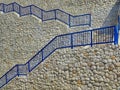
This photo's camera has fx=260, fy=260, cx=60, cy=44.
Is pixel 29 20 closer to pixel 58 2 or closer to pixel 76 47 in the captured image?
pixel 58 2

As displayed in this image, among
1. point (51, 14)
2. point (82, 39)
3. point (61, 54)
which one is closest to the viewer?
point (61, 54)

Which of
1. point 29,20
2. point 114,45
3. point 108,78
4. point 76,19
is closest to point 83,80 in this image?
point 108,78

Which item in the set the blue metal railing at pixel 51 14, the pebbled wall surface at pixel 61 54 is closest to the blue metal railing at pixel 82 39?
the pebbled wall surface at pixel 61 54

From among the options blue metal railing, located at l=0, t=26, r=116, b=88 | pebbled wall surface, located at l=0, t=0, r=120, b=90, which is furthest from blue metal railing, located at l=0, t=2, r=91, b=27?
blue metal railing, located at l=0, t=26, r=116, b=88

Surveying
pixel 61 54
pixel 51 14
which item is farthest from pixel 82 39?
pixel 51 14

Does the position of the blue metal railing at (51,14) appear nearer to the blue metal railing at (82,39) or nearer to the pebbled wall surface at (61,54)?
the pebbled wall surface at (61,54)

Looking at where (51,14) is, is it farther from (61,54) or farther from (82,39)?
(61,54)

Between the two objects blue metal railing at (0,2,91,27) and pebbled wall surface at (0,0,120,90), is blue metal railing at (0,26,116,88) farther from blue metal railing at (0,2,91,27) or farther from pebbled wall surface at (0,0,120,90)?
blue metal railing at (0,2,91,27)
